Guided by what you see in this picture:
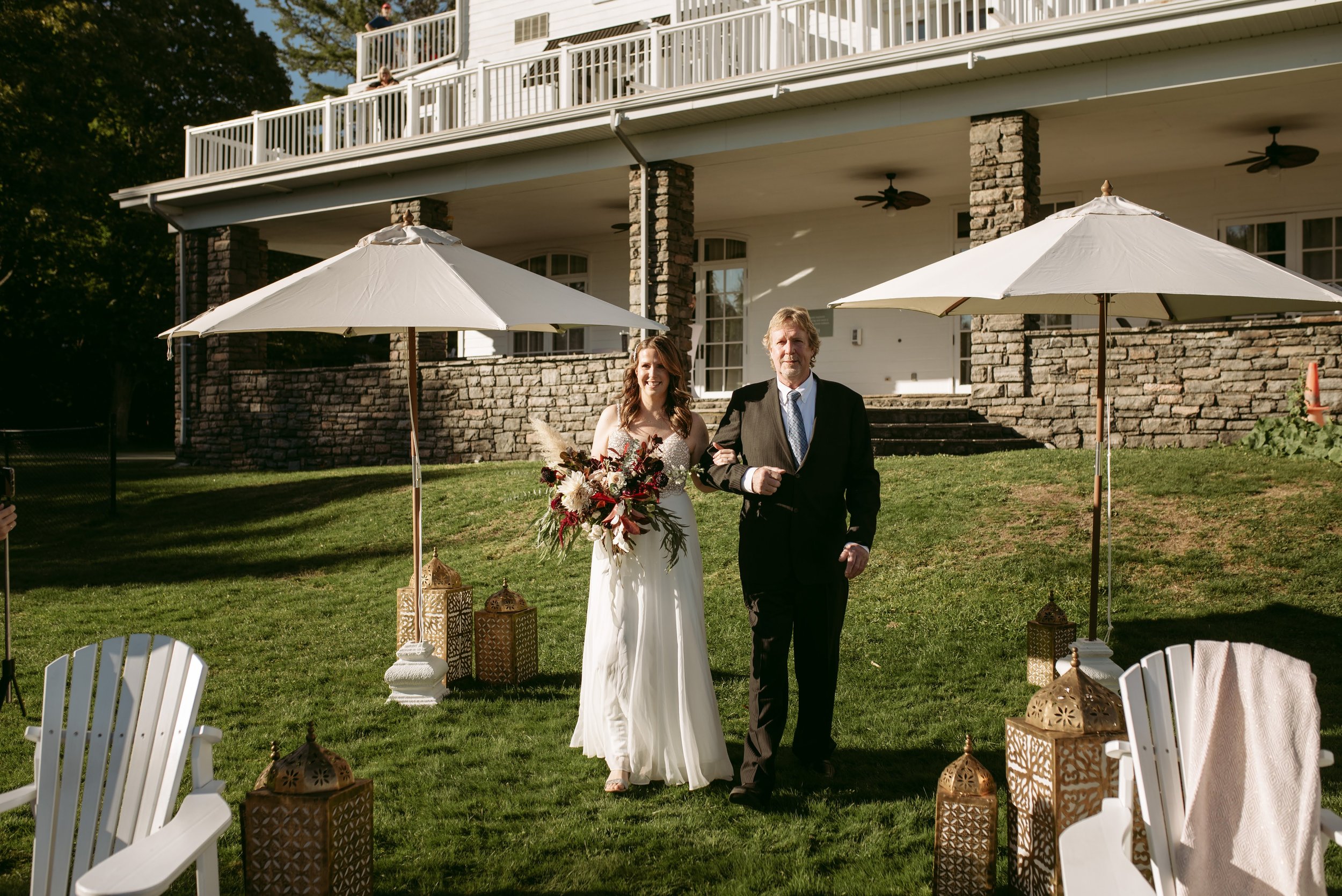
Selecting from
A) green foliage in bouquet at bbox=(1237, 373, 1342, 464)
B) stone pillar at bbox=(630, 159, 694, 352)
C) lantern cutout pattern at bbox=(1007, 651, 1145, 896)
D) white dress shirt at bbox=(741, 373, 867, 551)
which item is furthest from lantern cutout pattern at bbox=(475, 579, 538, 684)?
stone pillar at bbox=(630, 159, 694, 352)

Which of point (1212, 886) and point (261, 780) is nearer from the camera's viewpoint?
point (1212, 886)

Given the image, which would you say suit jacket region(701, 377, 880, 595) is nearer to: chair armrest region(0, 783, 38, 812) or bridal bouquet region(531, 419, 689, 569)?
bridal bouquet region(531, 419, 689, 569)

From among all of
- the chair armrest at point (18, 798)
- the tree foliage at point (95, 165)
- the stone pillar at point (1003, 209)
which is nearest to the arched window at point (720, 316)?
the stone pillar at point (1003, 209)

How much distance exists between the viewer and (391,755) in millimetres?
4793

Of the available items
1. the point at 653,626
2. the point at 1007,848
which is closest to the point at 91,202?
the point at 653,626

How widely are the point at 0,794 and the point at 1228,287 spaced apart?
4448 millimetres

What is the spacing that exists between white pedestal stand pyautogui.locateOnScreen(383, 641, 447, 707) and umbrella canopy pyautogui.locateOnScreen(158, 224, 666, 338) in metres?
1.73

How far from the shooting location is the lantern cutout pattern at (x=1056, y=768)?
3.12 m

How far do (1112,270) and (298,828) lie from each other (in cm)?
364

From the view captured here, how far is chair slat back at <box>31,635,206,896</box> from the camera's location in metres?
2.78

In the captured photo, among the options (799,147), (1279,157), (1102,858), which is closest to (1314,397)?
(1279,157)

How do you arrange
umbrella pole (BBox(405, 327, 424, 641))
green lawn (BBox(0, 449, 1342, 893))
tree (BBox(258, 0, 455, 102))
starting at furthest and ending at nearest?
1. tree (BBox(258, 0, 455, 102))
2. umbrella pole (BBox(405, 327, 424, 641))
3. green lawn (BBox(0, 449, 1342, 893))

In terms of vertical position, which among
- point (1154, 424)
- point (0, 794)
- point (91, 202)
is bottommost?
point (0, 794)

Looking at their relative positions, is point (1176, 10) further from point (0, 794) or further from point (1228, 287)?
point (0, 794)
